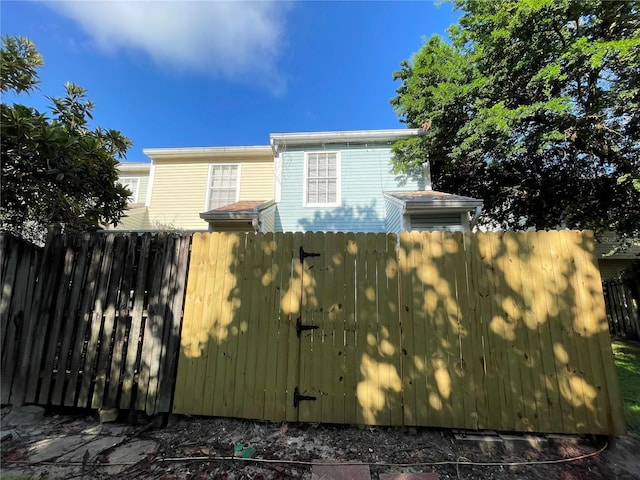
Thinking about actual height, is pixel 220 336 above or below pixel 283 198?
below

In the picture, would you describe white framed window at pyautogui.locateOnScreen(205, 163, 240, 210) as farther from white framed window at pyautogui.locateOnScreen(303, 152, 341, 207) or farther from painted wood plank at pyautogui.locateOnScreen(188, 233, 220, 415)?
painted wood plank at pyautogui.locateOnScreen(188, 233, 220, 415)

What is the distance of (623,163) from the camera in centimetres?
880

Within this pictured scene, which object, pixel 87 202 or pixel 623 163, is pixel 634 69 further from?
pixel 87 202

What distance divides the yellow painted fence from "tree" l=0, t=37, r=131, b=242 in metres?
2.00

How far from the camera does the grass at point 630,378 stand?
310 cm

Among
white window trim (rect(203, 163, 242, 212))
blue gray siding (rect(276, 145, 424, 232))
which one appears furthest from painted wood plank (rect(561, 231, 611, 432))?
white window trim (rect(203, 163, 242, 212))

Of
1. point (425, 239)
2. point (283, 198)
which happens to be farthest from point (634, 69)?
point (283, 198)

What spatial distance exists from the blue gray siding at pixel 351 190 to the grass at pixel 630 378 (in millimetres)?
5786

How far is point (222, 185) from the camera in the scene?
34.7ft

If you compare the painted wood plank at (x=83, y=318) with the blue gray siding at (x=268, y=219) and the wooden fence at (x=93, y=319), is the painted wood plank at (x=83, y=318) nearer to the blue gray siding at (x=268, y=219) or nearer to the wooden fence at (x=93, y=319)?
the wooden fence at (x=93, y=319)

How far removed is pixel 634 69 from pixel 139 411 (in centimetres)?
1261

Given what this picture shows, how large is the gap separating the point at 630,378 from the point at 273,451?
5.80m

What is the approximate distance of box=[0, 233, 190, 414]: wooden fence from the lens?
118 inches

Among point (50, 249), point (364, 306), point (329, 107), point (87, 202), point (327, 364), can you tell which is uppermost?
point (329, 107)
